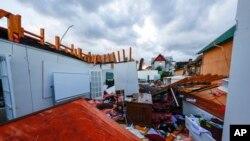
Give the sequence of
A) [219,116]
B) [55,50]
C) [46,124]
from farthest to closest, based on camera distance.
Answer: [55,50]
[219,116]
[46,124]

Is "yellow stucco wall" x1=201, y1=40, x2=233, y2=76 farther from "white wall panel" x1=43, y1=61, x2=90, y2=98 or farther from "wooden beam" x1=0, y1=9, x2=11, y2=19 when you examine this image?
"wooden beam" x1=0, y1=9, x2=11, y2=19

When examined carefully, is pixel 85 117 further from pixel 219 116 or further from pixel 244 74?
pixel 219 116

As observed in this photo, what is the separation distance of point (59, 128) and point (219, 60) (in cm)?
781

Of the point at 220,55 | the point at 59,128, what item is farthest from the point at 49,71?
the point at 220,55

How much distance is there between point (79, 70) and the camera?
7.15m

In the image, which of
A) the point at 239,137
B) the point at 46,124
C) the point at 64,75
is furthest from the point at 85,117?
the point at 64,75

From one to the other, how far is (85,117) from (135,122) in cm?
349

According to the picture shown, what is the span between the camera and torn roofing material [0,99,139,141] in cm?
89

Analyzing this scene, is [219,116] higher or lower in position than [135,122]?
higher

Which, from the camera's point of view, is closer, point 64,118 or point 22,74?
point 64,118

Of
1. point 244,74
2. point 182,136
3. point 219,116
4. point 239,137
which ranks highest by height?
point 244,74

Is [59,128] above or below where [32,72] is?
below

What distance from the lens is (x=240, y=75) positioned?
4.99ft

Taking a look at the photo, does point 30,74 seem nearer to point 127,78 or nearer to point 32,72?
point 32,72
